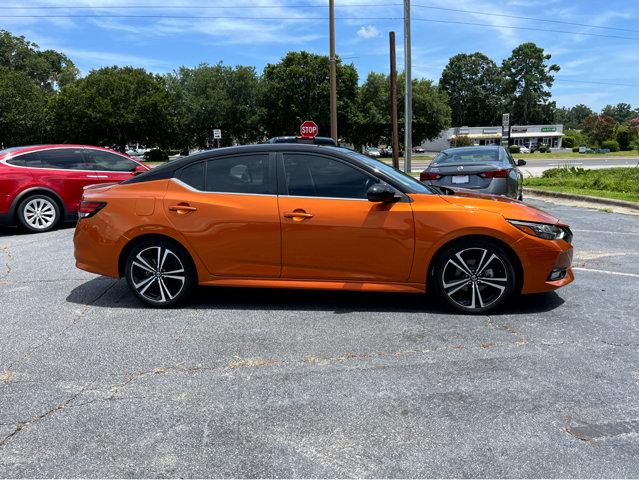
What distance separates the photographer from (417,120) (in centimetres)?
6844

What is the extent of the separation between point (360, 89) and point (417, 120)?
8.79 m

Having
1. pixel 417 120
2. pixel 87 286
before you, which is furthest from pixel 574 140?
pixel 87 286

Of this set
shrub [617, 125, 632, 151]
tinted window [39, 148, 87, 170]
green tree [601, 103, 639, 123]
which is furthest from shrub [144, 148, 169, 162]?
green tree [601, 103, 639, 123]

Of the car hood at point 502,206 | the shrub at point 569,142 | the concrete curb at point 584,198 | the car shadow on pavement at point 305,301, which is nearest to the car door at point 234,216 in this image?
the car shadow on pavement at point 305,301

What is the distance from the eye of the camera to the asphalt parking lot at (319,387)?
2.69 meters

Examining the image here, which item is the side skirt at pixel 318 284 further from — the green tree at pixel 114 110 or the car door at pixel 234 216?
the green tree at pixel 114 110

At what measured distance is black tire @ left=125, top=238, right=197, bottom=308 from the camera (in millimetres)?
5043

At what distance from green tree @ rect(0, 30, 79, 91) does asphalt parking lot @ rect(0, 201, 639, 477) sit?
87613 millimetres

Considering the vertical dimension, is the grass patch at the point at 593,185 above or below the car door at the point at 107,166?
below

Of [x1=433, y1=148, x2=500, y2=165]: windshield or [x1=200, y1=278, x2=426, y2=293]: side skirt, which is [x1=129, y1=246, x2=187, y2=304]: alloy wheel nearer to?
[x1=200, y1=278, x2=426, y2=293]: side skirt

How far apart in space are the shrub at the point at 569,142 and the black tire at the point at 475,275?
10028 cm

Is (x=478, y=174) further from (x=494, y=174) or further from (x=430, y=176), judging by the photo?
(x=430, y=176)

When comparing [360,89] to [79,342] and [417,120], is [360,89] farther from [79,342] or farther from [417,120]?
[79,342]

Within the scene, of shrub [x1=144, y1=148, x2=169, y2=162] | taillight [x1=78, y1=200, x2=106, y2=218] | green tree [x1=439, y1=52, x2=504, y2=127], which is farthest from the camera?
green tree [x1=439, y1=52, x2=504, y2=127]
